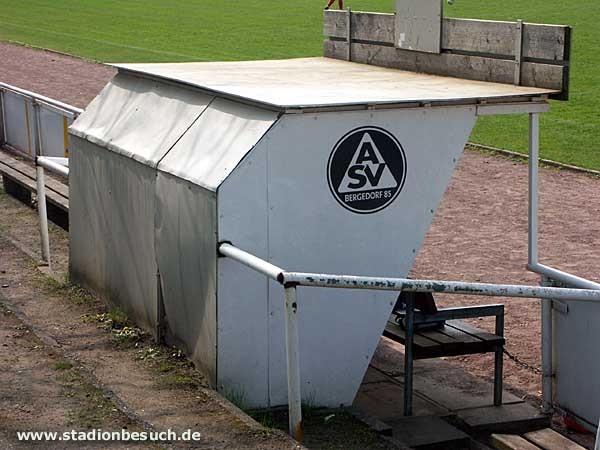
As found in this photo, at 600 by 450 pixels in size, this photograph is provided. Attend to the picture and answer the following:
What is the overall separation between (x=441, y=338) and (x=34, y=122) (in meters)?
7.63

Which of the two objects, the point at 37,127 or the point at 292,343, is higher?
the point at 292,343

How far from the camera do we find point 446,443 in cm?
657

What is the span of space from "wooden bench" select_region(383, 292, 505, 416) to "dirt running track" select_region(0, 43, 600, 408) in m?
0.76

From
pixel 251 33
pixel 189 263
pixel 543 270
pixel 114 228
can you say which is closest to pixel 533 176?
pixel 543 270

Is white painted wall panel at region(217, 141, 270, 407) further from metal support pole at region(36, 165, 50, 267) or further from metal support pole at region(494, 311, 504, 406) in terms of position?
metal support pole at region(36, 165, 50, 267)

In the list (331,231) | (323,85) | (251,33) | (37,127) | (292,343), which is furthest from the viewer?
(251,33)

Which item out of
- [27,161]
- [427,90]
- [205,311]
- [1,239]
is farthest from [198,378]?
[27,161]

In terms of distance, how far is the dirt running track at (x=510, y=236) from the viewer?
29.2ft

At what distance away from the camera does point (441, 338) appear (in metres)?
7.16

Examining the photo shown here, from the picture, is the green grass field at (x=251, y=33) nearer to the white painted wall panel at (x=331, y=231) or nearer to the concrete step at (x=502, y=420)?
the concrete step at (x=502, y=420)

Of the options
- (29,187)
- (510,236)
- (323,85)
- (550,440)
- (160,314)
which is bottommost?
(510,236)

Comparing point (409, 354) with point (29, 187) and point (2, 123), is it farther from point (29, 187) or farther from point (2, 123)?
point (2, 123)

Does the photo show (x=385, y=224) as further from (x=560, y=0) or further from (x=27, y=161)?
(x=560, y=0)

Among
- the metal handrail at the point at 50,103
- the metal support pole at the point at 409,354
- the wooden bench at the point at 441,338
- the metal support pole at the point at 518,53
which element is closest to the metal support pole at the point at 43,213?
the metal handrail at the point at 50,103
